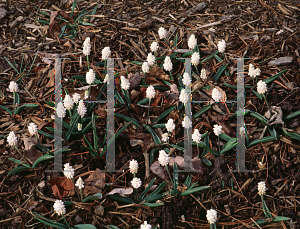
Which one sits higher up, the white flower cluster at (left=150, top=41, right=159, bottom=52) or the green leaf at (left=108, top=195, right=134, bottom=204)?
the white flower cluster at (left=150, top=41, right=159, bottom=52)

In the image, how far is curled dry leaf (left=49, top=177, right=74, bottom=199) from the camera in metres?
2.25

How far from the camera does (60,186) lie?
2.29m

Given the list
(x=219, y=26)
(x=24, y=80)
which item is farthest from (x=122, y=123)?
(x=219, y=26)

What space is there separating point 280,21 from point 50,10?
8.94 ft

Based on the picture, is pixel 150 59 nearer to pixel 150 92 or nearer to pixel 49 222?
pixel 150 92

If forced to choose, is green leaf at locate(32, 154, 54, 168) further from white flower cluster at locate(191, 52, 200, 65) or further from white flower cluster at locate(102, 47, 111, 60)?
white flower cluster at locate(191, 52, 200, 65)

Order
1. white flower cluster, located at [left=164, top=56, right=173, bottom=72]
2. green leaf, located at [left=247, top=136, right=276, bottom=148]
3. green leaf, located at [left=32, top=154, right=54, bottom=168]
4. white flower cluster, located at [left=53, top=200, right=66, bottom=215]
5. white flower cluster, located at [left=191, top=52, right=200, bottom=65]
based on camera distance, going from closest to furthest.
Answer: white flower cluster, located at [left=53, top=200, right=66, bottom=215]
green leaf, located at [left=32, top=154, right=54, bottom=168]
green leaf, located at [left=247, top=136, right=276, bottom=148]
white flower cluster, located at [left=164, top=56, right=173, bottom=72]
white flower cluster, located at [left=191, top=52, right=200, bottom=65]

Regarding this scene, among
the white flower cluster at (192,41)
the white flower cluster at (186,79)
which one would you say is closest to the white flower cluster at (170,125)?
the white flower cluster at (186,79)

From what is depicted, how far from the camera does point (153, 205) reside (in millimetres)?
2146

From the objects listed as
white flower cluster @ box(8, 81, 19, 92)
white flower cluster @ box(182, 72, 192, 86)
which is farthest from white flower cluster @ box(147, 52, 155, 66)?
white flower cluster @ box(8, 81, 19, 92)

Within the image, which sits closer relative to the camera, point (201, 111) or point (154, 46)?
point (201, 111)

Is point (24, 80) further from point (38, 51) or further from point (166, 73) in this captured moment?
point (166, 73)

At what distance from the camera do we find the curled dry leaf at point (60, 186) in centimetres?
225

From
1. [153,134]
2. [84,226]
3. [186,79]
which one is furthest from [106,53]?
[84,226]
